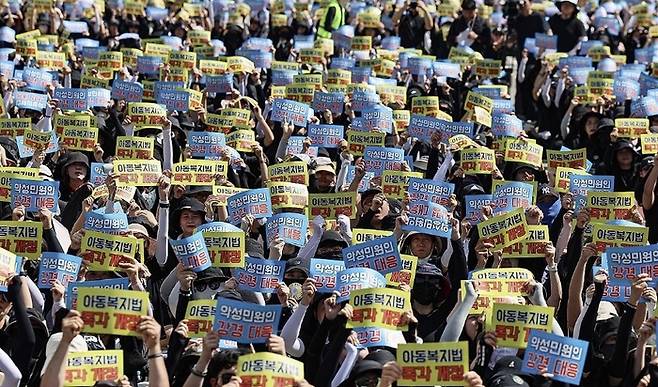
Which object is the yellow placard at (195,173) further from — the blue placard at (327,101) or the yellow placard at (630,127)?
the yellow placard at (630,127)

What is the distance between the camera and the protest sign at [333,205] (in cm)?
1239

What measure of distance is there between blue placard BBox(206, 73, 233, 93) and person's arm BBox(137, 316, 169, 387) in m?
9.32

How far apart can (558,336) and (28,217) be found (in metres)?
4.98

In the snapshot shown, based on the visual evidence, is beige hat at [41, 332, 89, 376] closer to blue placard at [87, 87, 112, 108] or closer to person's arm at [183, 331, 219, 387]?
person's arm at [183, 331, 219, 387]

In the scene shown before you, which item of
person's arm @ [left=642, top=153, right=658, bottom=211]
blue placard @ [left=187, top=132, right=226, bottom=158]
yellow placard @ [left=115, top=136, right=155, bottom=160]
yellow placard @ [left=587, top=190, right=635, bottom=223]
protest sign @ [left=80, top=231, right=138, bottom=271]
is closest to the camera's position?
protest sign @ [left=80, top=231, right=138, bottom=271]

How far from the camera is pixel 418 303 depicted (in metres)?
10.6

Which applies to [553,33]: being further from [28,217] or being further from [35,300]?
[35,300]

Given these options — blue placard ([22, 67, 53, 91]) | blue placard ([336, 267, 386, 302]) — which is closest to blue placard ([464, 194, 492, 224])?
blue placard ([336, 267, 386, 302])

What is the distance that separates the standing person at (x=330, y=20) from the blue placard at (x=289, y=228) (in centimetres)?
1062

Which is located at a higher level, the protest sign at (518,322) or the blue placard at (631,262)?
the blue placard at (631,262)

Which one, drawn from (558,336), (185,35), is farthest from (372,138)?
(185,35)

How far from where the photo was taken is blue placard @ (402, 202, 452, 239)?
1162cm

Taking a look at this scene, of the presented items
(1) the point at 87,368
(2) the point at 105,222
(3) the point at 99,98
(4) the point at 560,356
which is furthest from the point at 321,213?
(3) the point at 99,98

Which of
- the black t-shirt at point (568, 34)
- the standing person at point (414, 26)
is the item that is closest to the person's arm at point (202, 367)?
the black t-shirt at point (568, 34)
